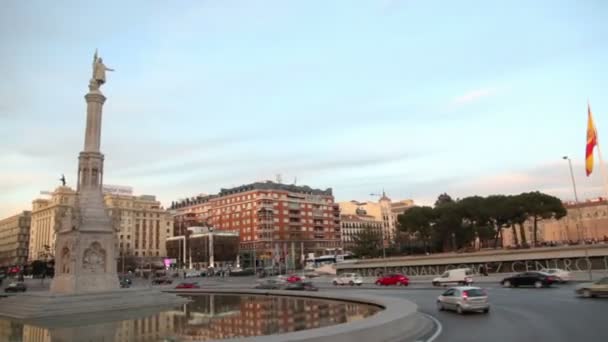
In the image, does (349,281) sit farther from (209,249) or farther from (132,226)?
(132,226)

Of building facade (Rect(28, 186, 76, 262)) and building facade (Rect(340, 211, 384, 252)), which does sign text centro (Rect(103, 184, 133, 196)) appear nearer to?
building facade (Rect(28, 186, 76, 262))

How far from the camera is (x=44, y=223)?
157 metres

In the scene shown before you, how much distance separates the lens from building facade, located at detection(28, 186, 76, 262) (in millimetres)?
141950

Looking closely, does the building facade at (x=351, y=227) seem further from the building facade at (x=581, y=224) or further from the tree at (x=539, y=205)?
the tree at (x=539, y=205)

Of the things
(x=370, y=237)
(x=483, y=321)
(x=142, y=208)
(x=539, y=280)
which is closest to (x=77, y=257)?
(x=483, y=321)

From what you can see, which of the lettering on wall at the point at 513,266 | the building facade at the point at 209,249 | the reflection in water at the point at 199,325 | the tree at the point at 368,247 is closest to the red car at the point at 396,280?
the lettering on wall at the point at 513,266

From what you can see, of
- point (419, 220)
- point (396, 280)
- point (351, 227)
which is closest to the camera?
point (396, 280)

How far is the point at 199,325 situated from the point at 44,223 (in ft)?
525

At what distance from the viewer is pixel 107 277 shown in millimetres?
31125

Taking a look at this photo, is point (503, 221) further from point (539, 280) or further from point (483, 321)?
point (483, 321)

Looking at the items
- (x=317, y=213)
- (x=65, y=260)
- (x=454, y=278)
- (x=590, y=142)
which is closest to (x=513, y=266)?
(x=454, y=278)

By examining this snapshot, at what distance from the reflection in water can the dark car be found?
66.4 feet

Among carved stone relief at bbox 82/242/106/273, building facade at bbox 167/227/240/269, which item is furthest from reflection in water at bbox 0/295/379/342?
building facade at bbox 167/227/240/269

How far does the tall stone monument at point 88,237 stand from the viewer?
99.1 feet
